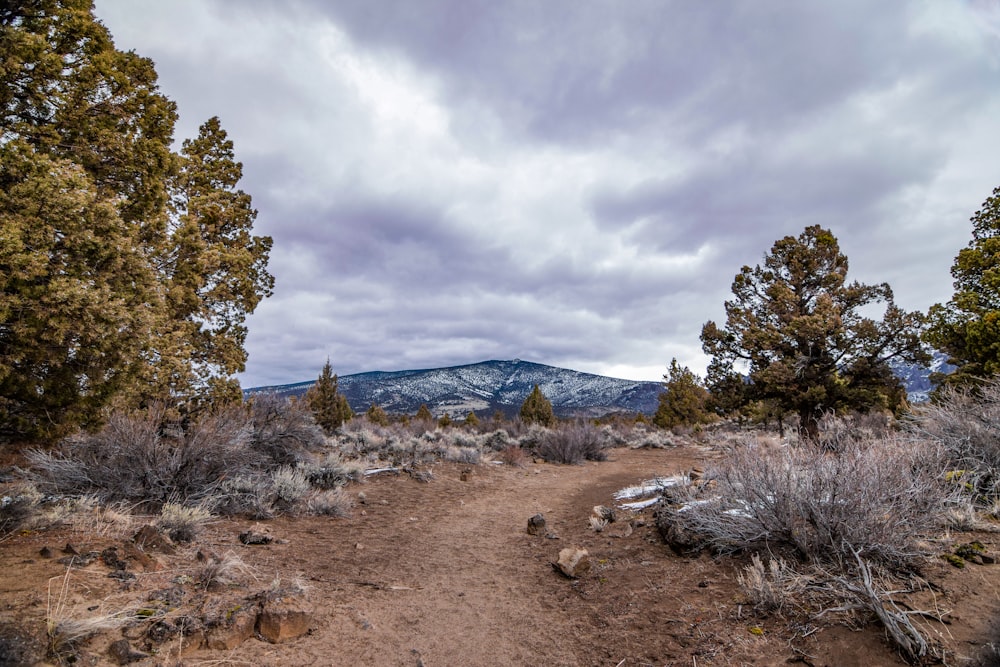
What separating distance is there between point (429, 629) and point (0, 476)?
7.23 metres

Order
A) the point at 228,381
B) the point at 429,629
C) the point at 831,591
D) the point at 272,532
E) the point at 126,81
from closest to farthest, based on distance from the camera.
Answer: the point at 831,591 → the point at 429,629 → the point at 126,81 → the point at 272,532 → the point at 228,381

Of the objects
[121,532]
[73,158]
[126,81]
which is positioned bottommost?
[121,532]

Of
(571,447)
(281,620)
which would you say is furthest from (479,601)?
(571,447)

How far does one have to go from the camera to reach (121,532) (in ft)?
15.5

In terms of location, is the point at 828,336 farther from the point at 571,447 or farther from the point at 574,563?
the point at 574,563

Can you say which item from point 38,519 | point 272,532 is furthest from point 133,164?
point 272,532

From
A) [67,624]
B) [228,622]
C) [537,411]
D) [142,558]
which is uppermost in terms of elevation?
[537,411]

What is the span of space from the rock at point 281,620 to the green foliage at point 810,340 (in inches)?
567

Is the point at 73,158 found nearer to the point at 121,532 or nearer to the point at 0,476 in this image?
the point at 121,532

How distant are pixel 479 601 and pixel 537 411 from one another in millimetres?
23241

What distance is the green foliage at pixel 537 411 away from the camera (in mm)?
27312

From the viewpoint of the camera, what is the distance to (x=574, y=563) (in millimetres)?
5160

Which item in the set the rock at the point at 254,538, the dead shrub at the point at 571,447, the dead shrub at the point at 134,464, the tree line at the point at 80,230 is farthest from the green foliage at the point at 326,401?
the rock at the point at 254,538

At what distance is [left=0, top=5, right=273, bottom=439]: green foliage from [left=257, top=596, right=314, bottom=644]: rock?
10.3 ft
